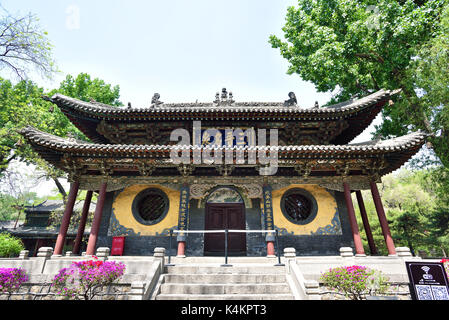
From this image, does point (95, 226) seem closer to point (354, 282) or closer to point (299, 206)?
point (299, 206)

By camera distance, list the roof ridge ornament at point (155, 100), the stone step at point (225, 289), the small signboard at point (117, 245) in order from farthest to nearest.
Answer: the roof ridge ornament at point (155, 100)
the small signboard at point (117, 245)
the stone step at point (225, 289)

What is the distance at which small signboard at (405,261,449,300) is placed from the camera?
4.79 metres

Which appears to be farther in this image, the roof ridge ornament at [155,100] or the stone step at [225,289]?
the roof ridge ornament at [155,100]

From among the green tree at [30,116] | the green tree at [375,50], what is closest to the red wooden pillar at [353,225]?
the green tree at [375,50]

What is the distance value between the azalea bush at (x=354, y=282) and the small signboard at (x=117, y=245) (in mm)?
7286

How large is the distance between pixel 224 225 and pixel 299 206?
3.24 metres

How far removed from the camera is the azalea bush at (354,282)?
18.1 ft

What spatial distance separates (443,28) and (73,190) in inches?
625

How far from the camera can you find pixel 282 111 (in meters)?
10.5

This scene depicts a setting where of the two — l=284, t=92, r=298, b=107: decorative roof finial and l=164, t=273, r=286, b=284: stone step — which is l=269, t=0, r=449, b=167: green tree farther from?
l=164, t=273, r=286, b=284: stone step

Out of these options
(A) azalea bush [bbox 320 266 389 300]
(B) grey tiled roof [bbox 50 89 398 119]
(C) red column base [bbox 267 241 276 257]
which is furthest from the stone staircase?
(B) grey tiled roof [bbox 50 89 398 119]

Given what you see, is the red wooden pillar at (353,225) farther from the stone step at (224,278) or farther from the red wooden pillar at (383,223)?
the stone step at (224,278)
